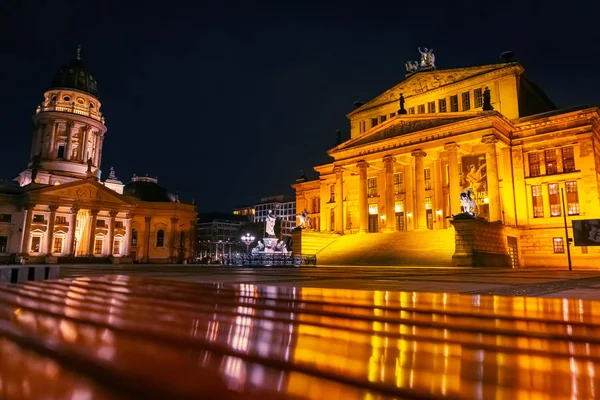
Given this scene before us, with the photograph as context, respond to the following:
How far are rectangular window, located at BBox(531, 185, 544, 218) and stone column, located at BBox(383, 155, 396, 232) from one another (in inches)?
465

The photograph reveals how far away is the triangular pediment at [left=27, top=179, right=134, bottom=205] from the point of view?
48719mm

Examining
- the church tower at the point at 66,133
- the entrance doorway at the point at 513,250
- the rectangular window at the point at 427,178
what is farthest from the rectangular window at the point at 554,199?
the church tower at the point at 66,133

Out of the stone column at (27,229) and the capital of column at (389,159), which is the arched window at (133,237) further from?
the capital of column at (389,159)

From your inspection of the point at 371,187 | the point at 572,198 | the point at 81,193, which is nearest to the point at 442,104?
the point at 371,187

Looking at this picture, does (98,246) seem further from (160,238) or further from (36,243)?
(160,238)

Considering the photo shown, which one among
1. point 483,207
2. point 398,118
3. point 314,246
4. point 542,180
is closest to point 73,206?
point 314,246

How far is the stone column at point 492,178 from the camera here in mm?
29719

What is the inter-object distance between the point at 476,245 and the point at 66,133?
6195cm

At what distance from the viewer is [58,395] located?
1034 millimetres

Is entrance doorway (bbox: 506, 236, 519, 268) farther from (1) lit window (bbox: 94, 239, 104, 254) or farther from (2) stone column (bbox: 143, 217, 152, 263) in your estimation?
(1) lit window (bbox: 94, 239, 104, 254)

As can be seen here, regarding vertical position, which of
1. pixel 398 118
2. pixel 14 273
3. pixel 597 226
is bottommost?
pixel 14 273

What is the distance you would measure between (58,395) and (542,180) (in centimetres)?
3684

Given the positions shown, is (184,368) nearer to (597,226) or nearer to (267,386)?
(267,386)

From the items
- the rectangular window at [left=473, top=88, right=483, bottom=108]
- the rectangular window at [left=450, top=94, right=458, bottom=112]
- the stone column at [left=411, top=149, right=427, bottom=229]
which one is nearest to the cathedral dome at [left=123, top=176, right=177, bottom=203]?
the stone column at [left=411, top=149, right=427, bottom=229]
